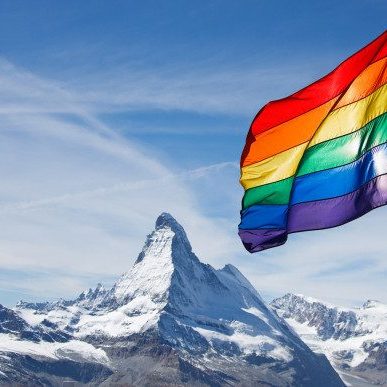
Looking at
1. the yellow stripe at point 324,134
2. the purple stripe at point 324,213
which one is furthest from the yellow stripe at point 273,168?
the purple stripe at point 324,213

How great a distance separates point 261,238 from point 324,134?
4947 millimetres

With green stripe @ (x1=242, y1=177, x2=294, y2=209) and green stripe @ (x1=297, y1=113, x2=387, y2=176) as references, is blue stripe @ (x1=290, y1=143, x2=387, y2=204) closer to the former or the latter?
green stripe @ (x1=297, y1=113, x2=387, y2=176)

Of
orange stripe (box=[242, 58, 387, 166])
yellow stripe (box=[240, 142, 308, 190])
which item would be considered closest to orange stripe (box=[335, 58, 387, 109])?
orange stripe (box=[242, 58, 387, 166])

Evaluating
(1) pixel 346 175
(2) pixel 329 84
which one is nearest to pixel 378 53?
(2) pixel 329 84

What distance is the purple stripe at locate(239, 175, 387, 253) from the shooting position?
1000 inches

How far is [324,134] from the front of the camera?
96.4 feet

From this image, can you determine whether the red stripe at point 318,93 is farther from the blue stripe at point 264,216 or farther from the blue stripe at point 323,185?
the blue stripe at point 323,185

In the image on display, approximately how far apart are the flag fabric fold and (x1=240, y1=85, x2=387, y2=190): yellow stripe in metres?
0.04

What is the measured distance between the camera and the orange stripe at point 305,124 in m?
27.3

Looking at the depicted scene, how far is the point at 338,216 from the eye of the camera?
89.1 ft

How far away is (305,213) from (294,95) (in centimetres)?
493

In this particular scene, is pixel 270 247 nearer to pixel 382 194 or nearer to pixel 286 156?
pixel 286 156

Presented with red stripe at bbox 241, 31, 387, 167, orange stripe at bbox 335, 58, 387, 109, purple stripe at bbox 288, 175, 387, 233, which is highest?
red stripe at bbox 241, 31, 387, 167

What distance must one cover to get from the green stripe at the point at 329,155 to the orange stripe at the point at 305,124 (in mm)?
1009
